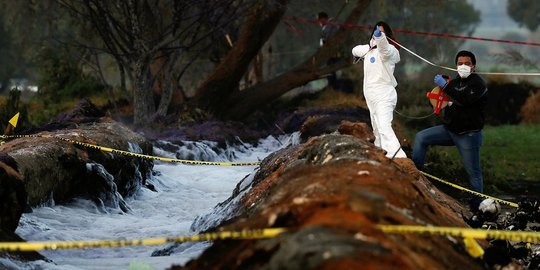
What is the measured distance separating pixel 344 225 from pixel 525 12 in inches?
3123

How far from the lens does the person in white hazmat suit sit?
1054cm

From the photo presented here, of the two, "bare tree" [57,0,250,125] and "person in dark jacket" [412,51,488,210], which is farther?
"bare tree" [57,0,250,125]

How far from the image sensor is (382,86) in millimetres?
10727

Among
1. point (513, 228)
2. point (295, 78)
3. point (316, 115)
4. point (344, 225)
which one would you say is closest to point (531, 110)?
point (295, 78)

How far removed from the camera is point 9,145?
11328 mm

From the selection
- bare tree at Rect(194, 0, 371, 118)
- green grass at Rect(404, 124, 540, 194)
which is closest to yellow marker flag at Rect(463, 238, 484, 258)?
green grass at Rect(404, 124, 540, 194)

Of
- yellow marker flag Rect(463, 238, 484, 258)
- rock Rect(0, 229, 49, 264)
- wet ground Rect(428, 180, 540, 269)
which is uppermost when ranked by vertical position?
rock Rect(0, 229, 49, 264)

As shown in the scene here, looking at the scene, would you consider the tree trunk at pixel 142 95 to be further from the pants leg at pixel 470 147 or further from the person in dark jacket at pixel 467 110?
the pants leg at pixel 470 147

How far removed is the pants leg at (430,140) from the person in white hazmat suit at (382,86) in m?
0.55

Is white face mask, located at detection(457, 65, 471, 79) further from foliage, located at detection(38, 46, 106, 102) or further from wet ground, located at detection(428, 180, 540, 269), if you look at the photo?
foliage, located at detection(38, 46, 106, 102)

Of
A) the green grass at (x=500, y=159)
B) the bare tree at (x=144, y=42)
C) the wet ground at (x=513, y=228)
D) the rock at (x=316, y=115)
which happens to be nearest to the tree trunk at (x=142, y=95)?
the bare tree at (x=144, y=42)

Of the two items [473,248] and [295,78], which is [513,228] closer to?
[473,248]

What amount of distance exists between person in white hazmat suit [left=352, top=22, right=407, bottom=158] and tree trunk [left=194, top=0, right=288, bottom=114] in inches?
504

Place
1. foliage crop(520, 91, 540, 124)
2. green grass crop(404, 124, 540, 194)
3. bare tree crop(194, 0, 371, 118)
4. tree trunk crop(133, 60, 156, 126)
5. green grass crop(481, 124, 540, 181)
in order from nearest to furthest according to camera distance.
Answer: green grass crop(404, 124, 540, 194) → green grass crop(481, 124, 540, 181) → tree trunk crop(133, 60, 156, 126) → bare tree crop(194, 0, 371, 118) → foliage crop(520, 91, 540, 124)
